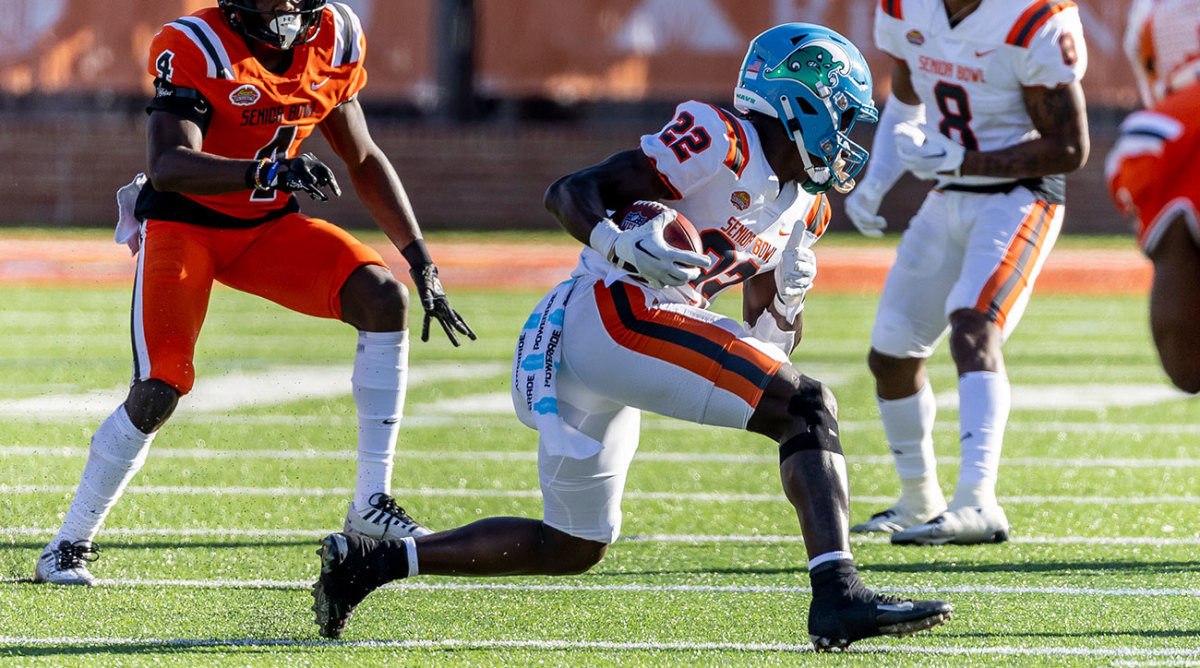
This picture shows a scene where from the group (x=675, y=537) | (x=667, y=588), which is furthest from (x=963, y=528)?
(x=667, y=588)

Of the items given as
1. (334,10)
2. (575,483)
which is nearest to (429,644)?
(575,483)

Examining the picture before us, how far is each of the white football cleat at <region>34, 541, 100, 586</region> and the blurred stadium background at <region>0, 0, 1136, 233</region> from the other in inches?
615

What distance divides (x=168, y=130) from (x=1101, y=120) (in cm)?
1731

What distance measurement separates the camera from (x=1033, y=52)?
5.24 meters

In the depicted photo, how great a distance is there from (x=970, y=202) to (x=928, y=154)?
0.78 ft

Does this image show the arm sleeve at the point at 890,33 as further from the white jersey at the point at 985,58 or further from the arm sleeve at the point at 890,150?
the arm sleeve at the point at 890,150

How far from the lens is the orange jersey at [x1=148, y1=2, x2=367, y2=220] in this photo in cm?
458

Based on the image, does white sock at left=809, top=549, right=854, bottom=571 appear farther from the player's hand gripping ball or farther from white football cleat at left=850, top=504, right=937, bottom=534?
white football cleat at left=850, top=504, right=937, bottom=534

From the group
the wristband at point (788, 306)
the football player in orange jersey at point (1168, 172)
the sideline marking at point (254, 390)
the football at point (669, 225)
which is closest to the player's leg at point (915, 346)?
the wristband at point (788, 306)

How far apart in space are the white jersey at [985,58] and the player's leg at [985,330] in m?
0.15

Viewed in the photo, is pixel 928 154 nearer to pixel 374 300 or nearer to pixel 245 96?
pixel 374 300

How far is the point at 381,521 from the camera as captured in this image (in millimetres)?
4801

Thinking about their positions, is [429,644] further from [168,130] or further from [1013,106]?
[1013,106]

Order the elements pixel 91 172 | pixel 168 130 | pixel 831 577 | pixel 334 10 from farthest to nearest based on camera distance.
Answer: pixel 91 172, pixel 334 10, pixel 168 130, pixel 831 577
